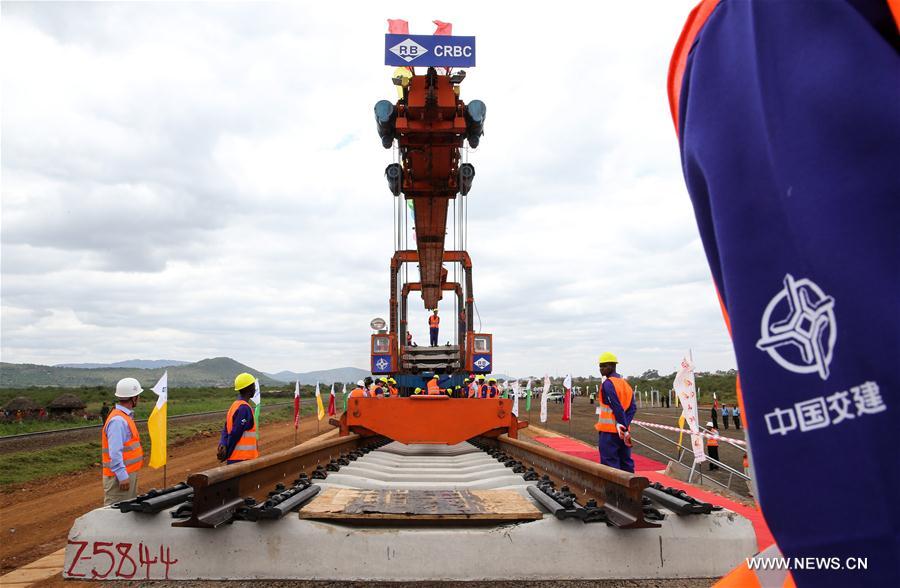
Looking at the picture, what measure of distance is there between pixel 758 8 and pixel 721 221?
0.75 ft

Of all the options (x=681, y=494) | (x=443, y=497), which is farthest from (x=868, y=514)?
(x=443, y=497)

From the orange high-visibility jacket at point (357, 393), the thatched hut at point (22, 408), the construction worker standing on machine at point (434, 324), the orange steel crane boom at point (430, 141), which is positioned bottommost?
the thatched hut at point (22, 408)

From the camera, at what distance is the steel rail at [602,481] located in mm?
2807

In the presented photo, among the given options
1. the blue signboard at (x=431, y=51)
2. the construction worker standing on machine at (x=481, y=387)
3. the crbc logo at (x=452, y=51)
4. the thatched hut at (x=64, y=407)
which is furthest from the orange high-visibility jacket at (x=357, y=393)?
A: the thatched hut at (x=64, y=407)

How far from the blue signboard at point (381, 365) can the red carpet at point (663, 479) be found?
414 centimetres

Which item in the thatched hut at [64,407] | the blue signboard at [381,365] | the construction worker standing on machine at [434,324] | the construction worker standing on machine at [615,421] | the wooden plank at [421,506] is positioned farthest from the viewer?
the thatched hut at [64,407]

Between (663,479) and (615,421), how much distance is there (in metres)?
4.36

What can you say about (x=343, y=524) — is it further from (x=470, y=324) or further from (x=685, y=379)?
(x=470, y=324)

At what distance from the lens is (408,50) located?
25.9 ft

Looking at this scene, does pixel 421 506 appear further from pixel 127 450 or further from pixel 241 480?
pixel 127 450

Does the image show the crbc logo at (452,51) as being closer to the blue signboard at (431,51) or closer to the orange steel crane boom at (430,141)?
the blue signboard at (431,51)

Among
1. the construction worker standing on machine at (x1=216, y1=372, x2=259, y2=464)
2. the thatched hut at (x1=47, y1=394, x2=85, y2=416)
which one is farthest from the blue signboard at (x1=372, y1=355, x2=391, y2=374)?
the thatched hut at (x1=47, y1=394, x2=85, y2=416)

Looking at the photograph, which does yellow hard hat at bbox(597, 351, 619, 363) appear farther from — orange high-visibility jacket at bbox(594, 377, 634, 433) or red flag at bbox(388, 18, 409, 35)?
red flag at bbox(388, 18, 409, 35)

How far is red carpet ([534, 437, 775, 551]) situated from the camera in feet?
16.6
